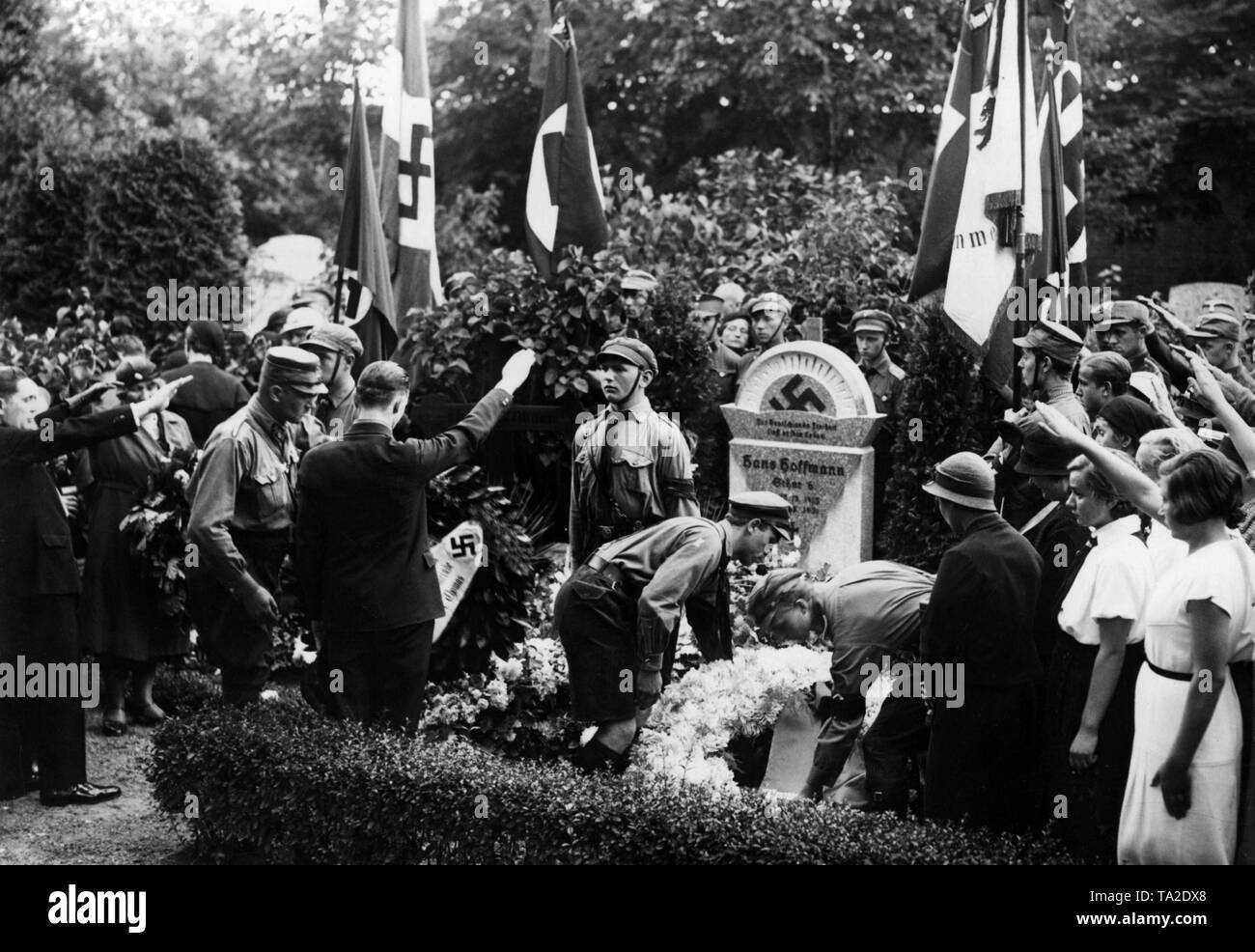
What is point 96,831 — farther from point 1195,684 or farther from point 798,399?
point 798,399

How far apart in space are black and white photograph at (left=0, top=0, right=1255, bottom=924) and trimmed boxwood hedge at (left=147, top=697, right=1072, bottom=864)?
0.07 ft

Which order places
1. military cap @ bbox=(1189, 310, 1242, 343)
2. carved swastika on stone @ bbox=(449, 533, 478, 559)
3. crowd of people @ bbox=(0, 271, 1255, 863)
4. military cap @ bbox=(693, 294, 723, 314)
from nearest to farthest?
crowd of people @ bbox=(0, 271, 1255, 863), carved swastika on stone @ bbox=(449, 533, 478, 559), military cap @ bbox=(1189, 310, 1242, 343), military cap @ bbox=(693, 294, 723, 314)

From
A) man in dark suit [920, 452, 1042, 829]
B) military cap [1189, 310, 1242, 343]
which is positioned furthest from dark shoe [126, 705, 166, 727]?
military cap [1189, 310, 1242, 343]

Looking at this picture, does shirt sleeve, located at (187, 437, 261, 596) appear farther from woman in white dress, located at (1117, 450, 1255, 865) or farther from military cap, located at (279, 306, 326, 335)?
woman in white dress, located at (1117, 450, 1255, 865)

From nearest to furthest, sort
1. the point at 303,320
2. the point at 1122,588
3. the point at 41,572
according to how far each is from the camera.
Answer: the point at 1122,588 → the point at 41,572 → the point at 303,320

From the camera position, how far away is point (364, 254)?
11.2 meters

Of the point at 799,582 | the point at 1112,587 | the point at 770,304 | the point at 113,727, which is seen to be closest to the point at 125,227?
the point at 770,304

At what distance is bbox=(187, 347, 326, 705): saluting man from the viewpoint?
6.73 metres

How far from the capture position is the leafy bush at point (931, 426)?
9672mm

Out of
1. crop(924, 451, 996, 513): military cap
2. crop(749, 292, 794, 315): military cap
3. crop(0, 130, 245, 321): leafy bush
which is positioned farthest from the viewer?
crop(0, 130, 245, 321): leafy bush

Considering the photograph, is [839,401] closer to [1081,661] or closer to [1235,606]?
[1081,661]

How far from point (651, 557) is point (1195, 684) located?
2528 millimetres
